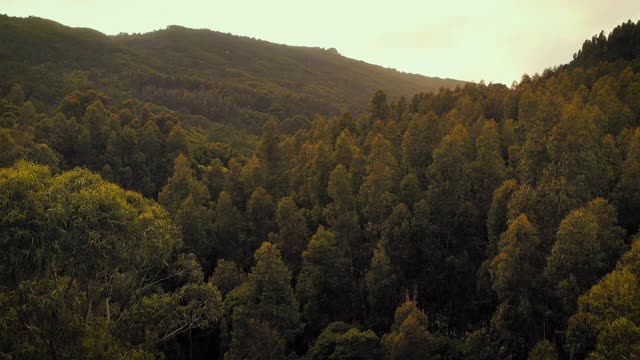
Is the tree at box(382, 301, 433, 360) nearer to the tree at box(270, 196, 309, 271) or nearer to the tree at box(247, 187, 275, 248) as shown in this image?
the tree at box(270, 196, 309, 271)

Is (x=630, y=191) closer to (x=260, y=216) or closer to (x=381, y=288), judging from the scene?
(x=381, y=288)

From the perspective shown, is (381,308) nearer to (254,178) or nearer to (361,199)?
(361,199)

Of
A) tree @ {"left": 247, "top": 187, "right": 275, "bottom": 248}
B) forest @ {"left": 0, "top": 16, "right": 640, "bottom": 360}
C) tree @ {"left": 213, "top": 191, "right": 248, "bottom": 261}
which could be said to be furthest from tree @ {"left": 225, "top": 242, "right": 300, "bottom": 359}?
tree @ {"left": 213, "top": 191, "right": 248, "bottom": 261}

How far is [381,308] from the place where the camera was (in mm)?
41844

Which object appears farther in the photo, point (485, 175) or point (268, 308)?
point (485, 175)

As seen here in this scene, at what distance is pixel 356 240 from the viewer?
45625 millimetres

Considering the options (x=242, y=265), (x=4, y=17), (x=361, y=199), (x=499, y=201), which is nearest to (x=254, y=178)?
(x=242, y=265)

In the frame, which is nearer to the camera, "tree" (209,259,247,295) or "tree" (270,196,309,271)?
"tree" (209,259,247,295)

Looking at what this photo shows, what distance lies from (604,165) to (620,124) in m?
10.4

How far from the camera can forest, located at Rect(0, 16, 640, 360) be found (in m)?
23.5

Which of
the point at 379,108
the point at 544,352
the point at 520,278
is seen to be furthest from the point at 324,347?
the point at 379,108

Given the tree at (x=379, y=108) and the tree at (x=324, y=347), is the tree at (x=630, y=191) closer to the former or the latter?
the tree at (x=324, y=347)

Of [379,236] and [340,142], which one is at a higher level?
[340,142]

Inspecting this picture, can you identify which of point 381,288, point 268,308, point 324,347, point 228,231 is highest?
point 381,288
